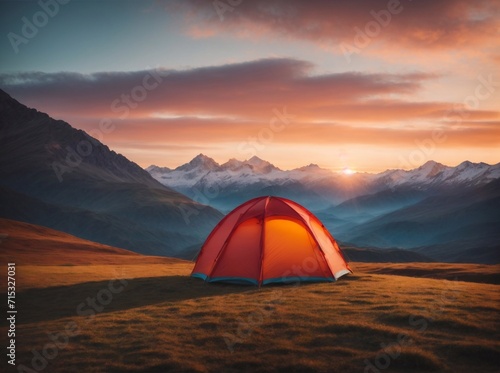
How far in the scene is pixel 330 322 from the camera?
14.3 meters

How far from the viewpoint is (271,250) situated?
76.3 ft

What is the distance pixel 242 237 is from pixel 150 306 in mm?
7785

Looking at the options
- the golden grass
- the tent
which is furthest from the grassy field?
the tent

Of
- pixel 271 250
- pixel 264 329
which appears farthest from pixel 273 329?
pixel 271 250

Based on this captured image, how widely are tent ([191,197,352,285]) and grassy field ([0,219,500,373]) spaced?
1.27 m

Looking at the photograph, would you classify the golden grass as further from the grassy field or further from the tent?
the tent

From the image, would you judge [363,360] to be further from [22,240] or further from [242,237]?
[22,240]

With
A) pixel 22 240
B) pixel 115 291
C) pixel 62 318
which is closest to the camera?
pixel 62 318

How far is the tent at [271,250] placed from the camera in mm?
22969

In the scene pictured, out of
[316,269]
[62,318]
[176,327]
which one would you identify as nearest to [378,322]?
[176,327]

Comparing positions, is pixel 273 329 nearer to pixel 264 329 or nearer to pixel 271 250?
pixel 264 329

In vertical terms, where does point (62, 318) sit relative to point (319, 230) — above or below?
below

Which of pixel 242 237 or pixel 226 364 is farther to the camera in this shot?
pixel 242 237

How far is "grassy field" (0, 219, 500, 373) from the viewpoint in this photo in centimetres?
1121
